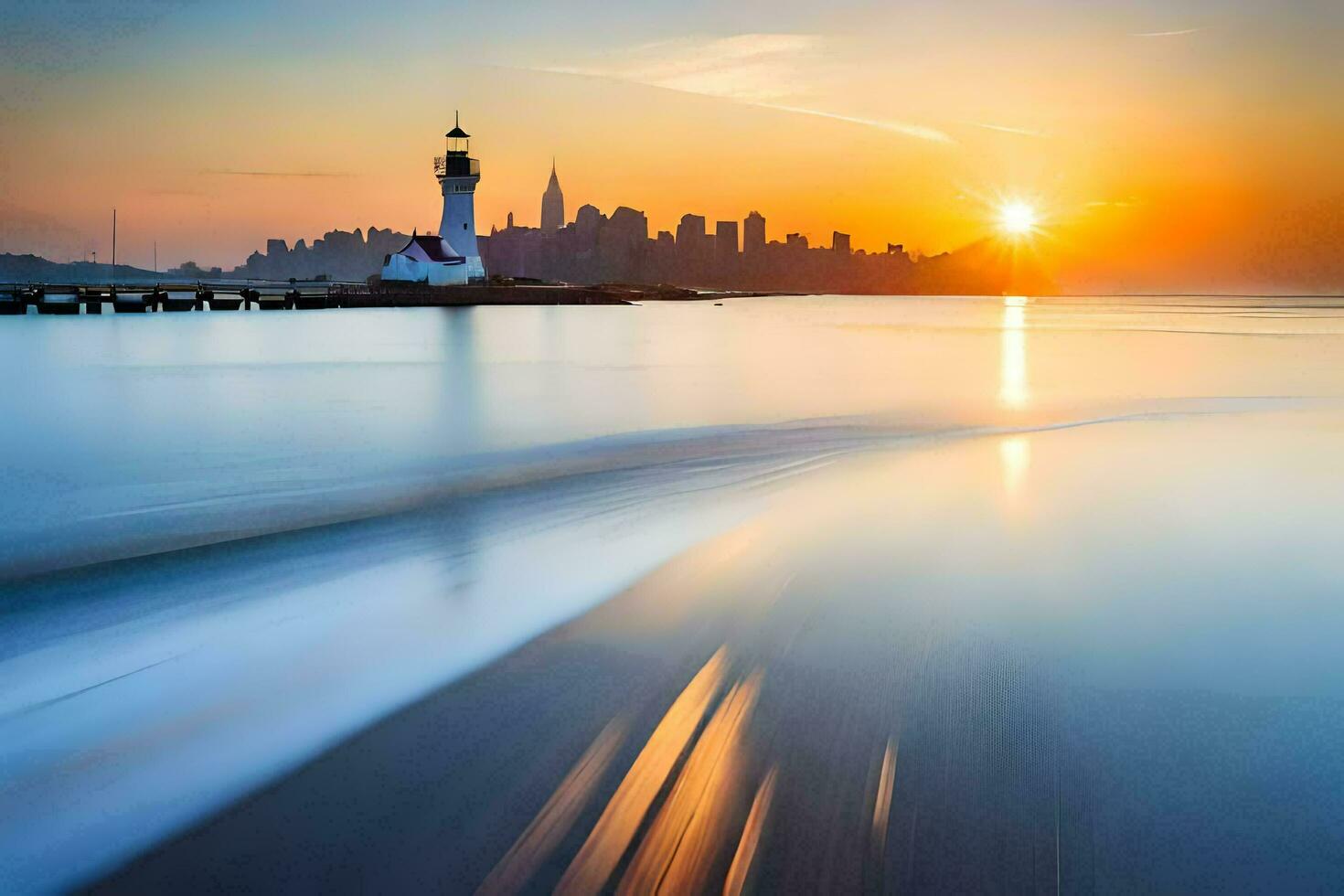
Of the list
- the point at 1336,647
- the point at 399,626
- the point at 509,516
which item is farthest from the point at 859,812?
the point at 509,516

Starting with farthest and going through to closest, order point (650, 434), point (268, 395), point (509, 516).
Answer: point (268, 395), point (650, 434), point (509, 516)

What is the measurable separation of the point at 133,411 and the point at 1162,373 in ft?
90.4

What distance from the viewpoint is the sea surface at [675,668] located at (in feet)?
11.4

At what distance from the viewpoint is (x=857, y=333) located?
202 feet

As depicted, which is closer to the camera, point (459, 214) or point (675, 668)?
point (675, 668)

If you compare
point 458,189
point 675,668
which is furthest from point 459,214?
point 675,668

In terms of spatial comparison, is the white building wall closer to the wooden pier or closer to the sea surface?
the wooden pier

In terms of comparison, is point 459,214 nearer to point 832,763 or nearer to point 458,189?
point 458,189

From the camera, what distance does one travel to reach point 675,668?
206 inches

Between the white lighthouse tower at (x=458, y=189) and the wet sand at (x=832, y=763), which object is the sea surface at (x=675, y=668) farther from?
the white lighthouse tower at (x=458, y=189)

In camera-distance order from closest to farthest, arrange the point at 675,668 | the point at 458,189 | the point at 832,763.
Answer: the point at 832,763 → the point at 675,668 → the point at 458,189

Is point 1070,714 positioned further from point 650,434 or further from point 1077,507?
point 650,434

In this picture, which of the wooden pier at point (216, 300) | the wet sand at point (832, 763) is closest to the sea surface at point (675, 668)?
the wet sand at point (832, 763)

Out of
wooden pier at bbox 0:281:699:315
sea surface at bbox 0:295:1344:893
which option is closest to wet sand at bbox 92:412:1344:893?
sea surface at bbox 0:295:1344:893
